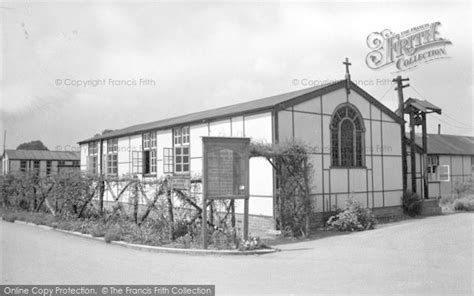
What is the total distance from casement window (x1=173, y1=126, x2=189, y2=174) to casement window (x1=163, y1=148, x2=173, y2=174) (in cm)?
42

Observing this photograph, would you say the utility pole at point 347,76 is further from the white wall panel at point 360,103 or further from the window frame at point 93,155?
the window frame at point 93,155

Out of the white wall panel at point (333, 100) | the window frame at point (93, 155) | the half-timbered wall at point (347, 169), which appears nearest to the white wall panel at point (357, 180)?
the half-timbered wall at point (347, 169)

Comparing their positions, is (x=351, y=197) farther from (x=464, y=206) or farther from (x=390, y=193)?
(x=464, y=206)

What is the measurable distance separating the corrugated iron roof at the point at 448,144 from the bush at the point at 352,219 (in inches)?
564

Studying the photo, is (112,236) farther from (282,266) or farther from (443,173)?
(443,173)

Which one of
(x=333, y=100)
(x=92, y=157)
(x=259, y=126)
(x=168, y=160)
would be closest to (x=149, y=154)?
(x=168, y=160)

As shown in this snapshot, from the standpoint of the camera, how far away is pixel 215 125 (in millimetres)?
17625

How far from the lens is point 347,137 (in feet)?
57.4

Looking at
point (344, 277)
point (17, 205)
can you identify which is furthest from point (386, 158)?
point (17, 205)

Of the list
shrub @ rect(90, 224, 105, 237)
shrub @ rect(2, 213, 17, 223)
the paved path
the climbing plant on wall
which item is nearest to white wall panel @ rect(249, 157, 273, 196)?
the climbing plant on wall

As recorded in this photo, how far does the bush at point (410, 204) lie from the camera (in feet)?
63.9

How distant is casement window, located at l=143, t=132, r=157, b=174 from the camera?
22.1 m

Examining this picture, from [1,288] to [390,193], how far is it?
15.6 metres

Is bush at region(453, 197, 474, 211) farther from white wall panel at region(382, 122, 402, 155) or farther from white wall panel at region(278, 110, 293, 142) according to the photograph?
white wall panel at region(278, 110, 293, 142)
